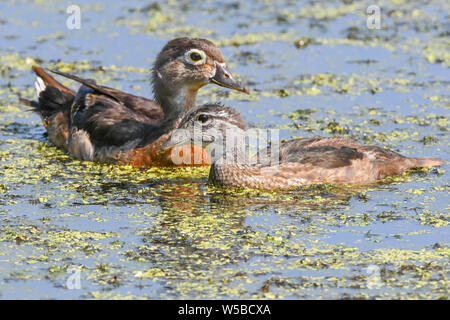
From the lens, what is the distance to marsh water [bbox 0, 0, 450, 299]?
8.41 metres

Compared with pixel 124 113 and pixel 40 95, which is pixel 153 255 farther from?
pixel 40 95

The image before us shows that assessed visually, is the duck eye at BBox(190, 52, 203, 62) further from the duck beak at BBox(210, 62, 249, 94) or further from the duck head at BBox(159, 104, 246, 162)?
the duck head at BBox(159, 104, 246, 162)

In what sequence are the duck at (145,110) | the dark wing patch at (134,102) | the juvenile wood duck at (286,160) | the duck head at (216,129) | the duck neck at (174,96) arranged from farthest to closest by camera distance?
1. the dark wing patch at (134,102)
2. the duck neck at (174,96)
3. the duck at (145,110)
4. the duck head at (216,129)
5. the juvenile wood duck at (286,160)

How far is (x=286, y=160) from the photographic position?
1135cm

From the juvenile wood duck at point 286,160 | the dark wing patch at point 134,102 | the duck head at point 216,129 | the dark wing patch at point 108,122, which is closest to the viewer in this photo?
the juvenile wood duck at point 286,160

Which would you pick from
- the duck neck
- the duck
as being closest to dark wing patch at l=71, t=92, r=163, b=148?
the duck

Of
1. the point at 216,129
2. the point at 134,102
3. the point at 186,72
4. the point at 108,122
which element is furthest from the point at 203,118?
the point at 134,102

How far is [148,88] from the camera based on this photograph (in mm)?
15297

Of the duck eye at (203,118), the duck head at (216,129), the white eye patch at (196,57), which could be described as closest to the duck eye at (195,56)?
the white eye patch at (196,57)

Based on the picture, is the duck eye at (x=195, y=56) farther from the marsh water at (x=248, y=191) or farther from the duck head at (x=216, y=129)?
the marsh water at (x=248, y=191)

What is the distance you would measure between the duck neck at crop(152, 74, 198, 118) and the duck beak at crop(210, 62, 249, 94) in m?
0.40

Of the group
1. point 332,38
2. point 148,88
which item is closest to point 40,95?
A: point 148,88

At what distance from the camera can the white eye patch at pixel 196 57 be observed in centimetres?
1230

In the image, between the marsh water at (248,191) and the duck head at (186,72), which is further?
the duck head at (186,72)
